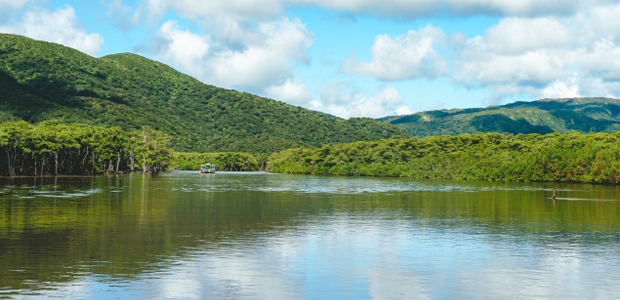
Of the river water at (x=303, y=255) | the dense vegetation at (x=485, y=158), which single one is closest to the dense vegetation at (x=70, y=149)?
the dense vegetation at (x=485, y=158)

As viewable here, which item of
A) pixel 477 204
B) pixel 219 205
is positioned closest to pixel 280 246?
pixel 219 205

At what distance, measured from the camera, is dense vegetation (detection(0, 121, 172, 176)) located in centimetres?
10606

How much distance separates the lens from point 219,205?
47906 mm

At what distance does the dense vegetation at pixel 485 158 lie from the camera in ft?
372

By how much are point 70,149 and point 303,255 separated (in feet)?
351

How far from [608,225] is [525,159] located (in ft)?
316

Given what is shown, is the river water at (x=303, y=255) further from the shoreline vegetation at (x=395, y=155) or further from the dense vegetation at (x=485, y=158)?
the dense vegetation at (x=485, y=158)

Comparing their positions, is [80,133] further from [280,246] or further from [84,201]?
[280,246]

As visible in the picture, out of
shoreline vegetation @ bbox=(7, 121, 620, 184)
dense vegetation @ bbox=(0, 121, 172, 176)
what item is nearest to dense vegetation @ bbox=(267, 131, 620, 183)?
shoreline vegetation @ bbox=(7, 121, 620, 184)

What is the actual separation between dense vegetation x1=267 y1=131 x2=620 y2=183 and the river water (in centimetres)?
7859

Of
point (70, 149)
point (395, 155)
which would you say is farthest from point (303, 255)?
point (395, 155)

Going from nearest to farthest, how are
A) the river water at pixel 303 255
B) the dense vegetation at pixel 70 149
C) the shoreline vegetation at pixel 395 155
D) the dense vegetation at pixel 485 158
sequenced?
the river water at pixel 303 255 → the dense vegetation at pixel 70 149 → the shoreline vegetation at pixel 395 155 → the dense vegetation at pixel 485 158

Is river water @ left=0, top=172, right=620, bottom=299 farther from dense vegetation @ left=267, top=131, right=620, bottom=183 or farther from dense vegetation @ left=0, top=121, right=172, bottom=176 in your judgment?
dense vegetation @ left=267, top=131, right=620, bottom=183

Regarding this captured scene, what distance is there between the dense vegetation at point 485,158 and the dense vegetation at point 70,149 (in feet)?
173
